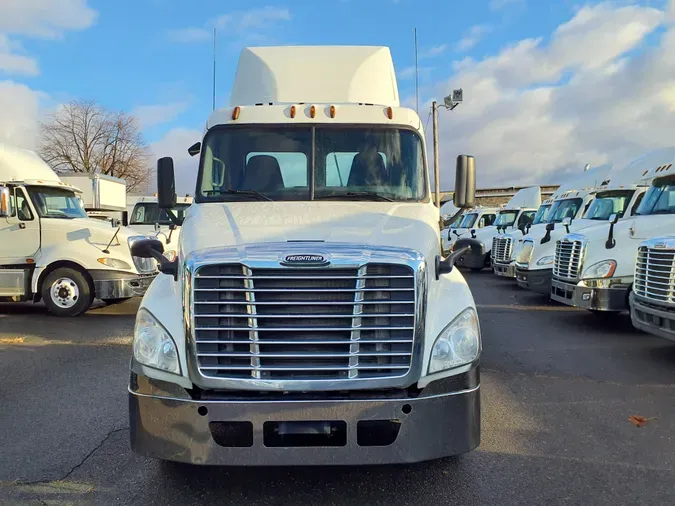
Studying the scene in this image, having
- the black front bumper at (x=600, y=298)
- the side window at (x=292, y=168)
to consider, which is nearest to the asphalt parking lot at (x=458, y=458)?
the black front bumper at (x=600, y=298)

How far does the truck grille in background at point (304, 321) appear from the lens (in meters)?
3.44

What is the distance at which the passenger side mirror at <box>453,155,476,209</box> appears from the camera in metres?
5.23

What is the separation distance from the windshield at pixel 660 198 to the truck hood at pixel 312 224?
203 inches

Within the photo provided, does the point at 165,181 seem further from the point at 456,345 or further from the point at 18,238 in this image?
the point at 18,238

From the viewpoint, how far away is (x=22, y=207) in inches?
406

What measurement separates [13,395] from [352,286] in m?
4.18

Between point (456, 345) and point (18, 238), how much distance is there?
30.0ft

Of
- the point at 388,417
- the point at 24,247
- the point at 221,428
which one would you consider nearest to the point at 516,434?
the point at 388,417

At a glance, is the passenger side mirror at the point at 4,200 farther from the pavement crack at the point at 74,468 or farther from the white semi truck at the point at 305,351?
the white semi truck at the point at 305,351

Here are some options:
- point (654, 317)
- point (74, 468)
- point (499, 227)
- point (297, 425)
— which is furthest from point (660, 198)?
point (499, 227)

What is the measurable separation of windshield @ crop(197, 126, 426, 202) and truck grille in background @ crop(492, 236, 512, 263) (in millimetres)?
10479

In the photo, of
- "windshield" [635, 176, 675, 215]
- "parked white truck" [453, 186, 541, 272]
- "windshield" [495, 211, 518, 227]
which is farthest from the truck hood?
"windshield" [495, 211, 518, 227]

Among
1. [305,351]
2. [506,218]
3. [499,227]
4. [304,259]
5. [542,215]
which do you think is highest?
[542,215]

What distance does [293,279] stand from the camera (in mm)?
3475
